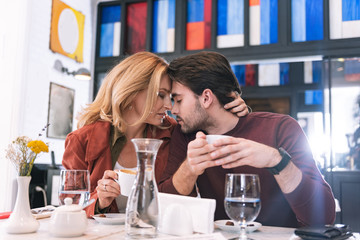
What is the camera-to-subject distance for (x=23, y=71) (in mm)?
3947

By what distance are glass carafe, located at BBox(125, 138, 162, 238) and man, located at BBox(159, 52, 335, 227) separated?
0.86 ft

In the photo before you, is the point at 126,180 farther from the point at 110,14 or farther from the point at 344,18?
the point at 110,14

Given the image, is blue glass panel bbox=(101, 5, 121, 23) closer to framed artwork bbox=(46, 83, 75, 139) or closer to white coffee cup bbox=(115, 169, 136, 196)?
framed artwork bbox=(46, 83, 75, 139)

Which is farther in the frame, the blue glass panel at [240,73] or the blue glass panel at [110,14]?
the blue glass panel at [240,73]

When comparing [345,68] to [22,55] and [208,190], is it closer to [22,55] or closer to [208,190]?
[208,190]

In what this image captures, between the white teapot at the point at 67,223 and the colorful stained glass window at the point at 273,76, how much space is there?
17.5 ft

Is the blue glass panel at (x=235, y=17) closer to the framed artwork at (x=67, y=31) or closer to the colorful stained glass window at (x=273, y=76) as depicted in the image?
the colorful stained glass window at (x=273, y=76)

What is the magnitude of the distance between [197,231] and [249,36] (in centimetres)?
378

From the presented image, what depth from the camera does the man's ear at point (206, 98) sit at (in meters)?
1.84

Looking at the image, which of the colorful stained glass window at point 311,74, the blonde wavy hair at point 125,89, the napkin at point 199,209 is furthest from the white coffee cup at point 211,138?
the colorful stained glass window at point 311,74

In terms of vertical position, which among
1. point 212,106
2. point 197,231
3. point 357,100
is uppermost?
point 357,100

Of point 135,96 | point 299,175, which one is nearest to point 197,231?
point 299,175

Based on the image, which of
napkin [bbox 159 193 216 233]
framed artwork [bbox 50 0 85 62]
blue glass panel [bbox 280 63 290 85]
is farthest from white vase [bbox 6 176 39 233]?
blue glass panel [bbox 280 63 290 85]

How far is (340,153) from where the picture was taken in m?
4.07
